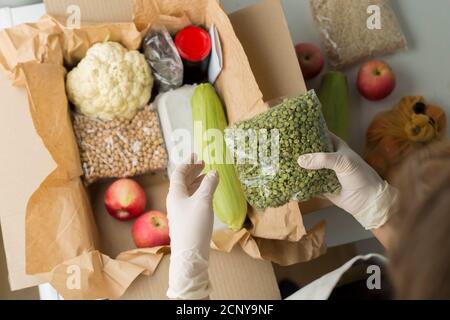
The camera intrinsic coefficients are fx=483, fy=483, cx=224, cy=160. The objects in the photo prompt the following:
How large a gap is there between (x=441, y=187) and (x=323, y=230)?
542 mm

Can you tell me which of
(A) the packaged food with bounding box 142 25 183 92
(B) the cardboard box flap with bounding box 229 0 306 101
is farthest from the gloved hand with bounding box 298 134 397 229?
(A) the packaged food with bounding box 142 25 183 92

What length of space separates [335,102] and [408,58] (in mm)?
278

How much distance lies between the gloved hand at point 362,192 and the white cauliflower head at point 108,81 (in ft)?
1.52

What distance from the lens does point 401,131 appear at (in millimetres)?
1147

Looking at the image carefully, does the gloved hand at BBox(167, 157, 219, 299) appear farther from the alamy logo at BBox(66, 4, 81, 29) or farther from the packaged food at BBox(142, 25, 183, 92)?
the alamy logo at BBox(66, 4, 81, 29)

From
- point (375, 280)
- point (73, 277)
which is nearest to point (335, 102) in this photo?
point (375, 280)

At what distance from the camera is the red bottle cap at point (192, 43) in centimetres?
112

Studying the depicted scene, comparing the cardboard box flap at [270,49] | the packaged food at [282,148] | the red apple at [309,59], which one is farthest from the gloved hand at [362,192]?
the red apple at [309,59]

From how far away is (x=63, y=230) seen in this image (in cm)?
102

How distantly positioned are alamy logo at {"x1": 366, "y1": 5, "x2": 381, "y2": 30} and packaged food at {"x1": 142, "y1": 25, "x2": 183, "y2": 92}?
503 millimetres

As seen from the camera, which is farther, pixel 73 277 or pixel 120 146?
pixel 120 146

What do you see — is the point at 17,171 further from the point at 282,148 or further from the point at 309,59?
the point at 309,59

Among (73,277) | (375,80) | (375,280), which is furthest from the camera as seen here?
(375,80)

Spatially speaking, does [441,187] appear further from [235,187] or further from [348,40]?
[348,40]
